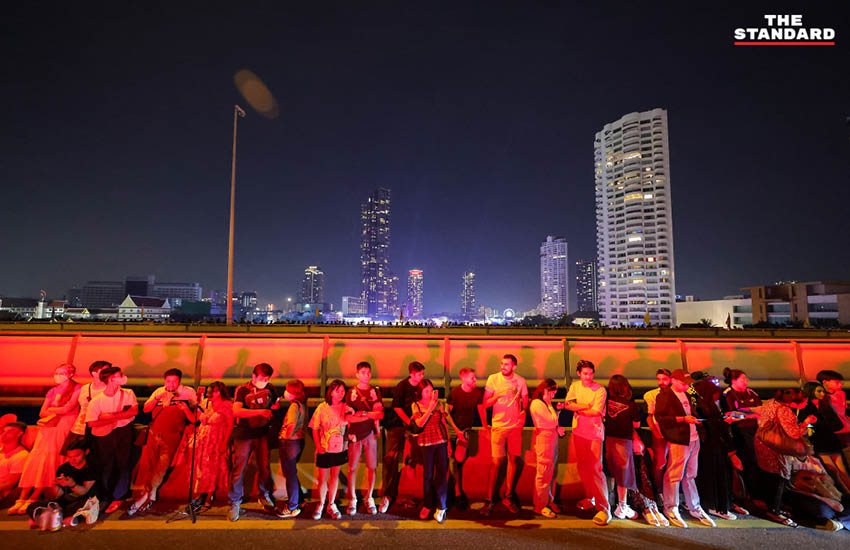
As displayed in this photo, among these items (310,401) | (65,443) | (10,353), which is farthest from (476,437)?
(10,353)

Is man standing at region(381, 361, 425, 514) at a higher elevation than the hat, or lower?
lower

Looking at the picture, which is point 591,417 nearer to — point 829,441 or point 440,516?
point 440,516

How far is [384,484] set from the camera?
259 inches

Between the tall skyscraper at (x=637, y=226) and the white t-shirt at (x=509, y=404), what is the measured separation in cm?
15159

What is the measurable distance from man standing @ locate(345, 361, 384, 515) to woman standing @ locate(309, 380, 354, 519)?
0.44 feet

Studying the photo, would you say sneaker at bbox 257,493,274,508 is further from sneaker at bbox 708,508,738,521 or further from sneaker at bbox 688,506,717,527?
sneaker at bbox 708,508,738,521

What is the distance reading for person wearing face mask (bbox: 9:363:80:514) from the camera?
237 inches

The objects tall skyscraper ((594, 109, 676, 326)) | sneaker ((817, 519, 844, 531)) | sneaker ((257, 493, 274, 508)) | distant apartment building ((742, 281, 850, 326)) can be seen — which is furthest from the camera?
tall skyscraper ((594, 109, 676, 326))

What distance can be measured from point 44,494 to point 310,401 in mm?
3904

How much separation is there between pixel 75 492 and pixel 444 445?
538 cm

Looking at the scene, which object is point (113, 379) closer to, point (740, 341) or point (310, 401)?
point (310, 401)

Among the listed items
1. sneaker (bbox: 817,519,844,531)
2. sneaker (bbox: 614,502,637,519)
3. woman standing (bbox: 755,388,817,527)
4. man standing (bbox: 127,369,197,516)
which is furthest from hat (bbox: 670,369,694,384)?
man standing (bbox: 127,369,197,516)

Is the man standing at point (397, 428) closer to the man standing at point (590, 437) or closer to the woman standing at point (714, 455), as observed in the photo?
the man standing at point (590, 437)

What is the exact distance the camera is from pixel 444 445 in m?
6.25
